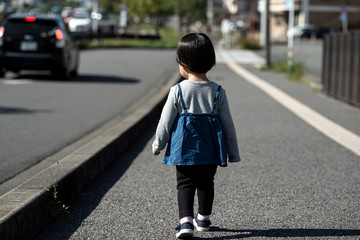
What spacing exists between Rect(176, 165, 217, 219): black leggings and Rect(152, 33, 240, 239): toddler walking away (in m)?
0.01

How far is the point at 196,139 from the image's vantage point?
4.26 metres

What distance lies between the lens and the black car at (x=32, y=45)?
1675 cm

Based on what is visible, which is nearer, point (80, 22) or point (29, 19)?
point (29, 19)

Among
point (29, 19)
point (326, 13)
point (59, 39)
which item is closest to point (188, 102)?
point (59, 39)

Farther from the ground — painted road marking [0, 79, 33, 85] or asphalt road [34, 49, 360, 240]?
asphalt road [34, 49, 360, 240]

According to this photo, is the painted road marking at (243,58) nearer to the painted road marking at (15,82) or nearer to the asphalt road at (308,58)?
the asphalt road at (308,58)

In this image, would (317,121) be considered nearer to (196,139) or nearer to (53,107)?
(53,107)

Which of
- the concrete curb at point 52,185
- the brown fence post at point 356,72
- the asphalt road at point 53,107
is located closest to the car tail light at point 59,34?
the asphalt road at point 53,107

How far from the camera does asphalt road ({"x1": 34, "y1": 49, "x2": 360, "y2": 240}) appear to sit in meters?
4.53

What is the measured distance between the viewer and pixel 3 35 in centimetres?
1680

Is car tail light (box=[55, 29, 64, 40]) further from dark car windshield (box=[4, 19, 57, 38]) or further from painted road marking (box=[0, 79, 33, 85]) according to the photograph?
painted road marking (box=[0, 79, 33, 85])

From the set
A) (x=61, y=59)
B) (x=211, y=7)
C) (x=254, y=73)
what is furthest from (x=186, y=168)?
(x=211, y=7)

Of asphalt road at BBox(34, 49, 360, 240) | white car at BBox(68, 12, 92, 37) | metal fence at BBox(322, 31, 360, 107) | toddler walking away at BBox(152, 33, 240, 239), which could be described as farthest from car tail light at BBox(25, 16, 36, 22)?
white car at BBox(68, 12, 92, 37)

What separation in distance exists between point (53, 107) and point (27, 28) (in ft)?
19.0
